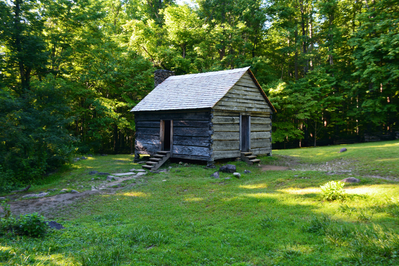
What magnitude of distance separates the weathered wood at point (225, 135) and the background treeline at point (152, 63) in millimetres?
7763

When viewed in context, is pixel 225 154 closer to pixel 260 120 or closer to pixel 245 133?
pixel 245 133

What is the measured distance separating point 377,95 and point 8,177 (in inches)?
1263

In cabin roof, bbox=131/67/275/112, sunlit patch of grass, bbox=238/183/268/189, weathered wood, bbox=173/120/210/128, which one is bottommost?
sunlit patch of grass, bbox=238/183/268/189

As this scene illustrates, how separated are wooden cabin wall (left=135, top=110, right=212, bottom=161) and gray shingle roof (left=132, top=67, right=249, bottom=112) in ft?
1.68

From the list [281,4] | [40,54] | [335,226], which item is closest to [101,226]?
[335,226]

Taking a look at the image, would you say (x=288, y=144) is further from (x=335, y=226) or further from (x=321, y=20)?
(x=335, y=226)

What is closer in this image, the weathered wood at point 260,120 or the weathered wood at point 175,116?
the weathered wood at point 175,116

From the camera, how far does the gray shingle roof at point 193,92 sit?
14.9 meters

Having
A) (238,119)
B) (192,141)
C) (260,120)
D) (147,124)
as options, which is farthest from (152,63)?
(192,141)

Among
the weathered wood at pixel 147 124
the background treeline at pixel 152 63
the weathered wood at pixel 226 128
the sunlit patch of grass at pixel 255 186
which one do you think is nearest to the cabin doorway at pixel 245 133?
the weathered wood at pixel 226 128

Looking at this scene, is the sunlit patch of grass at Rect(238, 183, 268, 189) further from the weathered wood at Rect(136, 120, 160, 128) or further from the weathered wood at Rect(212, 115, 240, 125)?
the weathered wood at Rect(136, 120, 160, 128)

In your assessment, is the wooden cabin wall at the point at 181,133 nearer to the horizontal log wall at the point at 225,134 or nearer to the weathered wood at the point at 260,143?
the horizontal log wall at the point at 225,134

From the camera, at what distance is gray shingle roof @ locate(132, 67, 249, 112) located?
14.9 metres

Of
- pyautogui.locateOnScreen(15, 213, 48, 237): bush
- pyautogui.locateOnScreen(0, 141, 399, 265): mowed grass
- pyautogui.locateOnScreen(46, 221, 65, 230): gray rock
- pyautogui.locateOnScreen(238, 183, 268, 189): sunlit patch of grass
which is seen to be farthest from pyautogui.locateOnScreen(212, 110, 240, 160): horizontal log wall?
pyautogui.locateOnScreen(15, 213, 48, 237): bush
